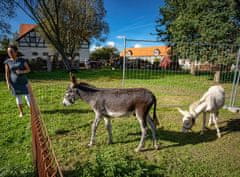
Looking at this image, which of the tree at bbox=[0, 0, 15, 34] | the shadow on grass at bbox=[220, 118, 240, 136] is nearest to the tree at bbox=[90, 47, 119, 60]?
the tree at bbox=[0, 0, 15, 34]

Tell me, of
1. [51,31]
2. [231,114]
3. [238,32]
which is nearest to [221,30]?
Result: [238,32]

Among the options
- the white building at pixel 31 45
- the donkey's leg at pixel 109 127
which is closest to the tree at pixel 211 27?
the donkey's leg at pixel 109 127

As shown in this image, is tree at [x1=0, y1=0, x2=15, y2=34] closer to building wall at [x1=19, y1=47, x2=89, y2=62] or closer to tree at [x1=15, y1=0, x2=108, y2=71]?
tree at [x1=15, y1=0, x2=108, y2=71]

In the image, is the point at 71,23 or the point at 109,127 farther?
the point at 71,23

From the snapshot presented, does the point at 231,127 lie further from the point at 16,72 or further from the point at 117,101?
the point at 16,72

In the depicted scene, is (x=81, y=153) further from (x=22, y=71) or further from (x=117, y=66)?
(x=117, y=66)

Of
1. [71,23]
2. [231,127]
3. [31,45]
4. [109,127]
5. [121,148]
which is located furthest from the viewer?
[31,45]

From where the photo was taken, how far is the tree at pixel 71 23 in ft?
65.2

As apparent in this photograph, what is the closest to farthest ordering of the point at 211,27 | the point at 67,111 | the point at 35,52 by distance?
the point at 67,111, the point at 211,27, the point at 35,52

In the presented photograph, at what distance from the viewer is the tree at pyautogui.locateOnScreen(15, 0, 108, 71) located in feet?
65.2

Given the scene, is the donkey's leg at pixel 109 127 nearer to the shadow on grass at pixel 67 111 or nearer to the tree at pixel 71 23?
the shadow on grass at pixel 67 111

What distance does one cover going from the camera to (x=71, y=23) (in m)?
21.5

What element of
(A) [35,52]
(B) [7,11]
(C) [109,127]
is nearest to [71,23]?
(B) [7,11]

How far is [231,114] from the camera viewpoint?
5.95 metres
